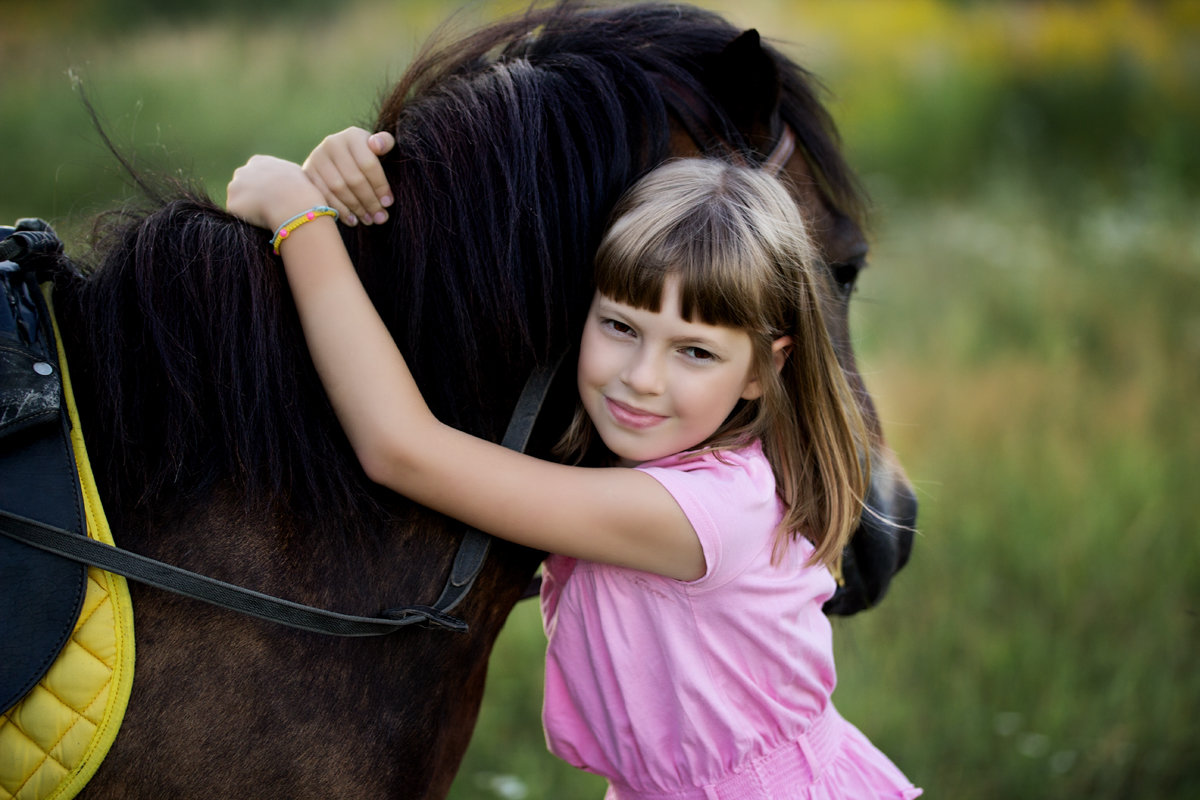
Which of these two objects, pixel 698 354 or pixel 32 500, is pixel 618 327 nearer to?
pixel 698 354

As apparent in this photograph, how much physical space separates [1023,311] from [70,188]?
19.6 feet

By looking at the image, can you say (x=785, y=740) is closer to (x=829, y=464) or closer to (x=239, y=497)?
(x=829, y=464)

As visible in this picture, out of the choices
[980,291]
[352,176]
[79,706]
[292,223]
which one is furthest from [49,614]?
[980,291]

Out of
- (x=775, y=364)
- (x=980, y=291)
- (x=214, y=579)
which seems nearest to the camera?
(x=214, y=579)

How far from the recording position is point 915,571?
3738mm

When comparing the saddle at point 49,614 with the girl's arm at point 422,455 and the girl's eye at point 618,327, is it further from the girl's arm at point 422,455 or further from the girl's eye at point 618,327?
the girl's eye at point 618,327

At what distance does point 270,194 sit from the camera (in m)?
1.31

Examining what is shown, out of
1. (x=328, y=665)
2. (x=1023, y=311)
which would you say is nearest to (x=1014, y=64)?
(x=1023, y=311)

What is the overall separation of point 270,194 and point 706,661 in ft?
3.08

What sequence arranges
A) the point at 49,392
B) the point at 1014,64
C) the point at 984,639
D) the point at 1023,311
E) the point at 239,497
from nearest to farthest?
the point at 49,392
the point at 239,497
the point at 984,639
the point at 1023,311
the point at 1014,64

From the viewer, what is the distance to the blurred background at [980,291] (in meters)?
3.04

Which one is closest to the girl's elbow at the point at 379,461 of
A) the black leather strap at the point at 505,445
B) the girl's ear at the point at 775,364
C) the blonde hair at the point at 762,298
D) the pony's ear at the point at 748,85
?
the black leather strap at the point at 505,445

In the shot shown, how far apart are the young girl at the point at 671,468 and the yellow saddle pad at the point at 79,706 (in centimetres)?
36

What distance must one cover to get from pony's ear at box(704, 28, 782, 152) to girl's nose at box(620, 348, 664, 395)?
0.49m
